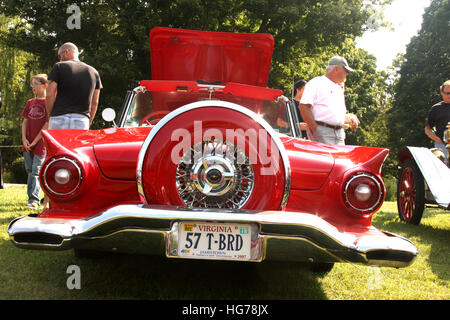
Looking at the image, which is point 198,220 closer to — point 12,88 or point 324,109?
point 324,109

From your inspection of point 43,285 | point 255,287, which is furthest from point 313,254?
point 43,285

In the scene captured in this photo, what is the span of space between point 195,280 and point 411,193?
13.3 feet

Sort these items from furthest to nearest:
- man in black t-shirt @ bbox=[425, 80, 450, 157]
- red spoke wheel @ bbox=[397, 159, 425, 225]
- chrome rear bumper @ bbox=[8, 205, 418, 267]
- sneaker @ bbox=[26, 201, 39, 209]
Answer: man in black t-shirt @ bbox=[425, 80, 450, 157]
sneaker @ bbox=[26, 201, 39, 209]
red spoke wheel @ bbox=[397, 159, 425, 225]
chrome rear bumper @ bbox=[8, 205, 418, 267]

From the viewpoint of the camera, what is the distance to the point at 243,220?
211 centimetres

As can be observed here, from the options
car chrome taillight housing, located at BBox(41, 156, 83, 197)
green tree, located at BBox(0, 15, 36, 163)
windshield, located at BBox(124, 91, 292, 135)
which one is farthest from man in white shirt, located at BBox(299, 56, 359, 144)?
green tree, located at BBox(0, 15, 36, 163)

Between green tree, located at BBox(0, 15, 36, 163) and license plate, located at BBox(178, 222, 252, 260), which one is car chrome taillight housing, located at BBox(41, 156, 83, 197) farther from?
green tree, located at BBox(0, 15, 36, 163)

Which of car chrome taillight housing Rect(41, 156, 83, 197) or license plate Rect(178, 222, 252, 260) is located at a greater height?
car chrome taillight housing Rect(41, 156, 83, 197)

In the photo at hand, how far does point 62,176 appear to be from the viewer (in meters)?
2.43

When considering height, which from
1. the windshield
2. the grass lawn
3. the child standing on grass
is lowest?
the grass lawn

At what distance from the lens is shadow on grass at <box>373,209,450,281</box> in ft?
12.5

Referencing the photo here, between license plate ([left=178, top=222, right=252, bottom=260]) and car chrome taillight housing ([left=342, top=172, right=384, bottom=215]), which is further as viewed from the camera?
car chrome taillight housing ([left=342, top=172, right=384, bottom=215])

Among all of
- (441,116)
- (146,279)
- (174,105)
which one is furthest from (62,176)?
(441,116)

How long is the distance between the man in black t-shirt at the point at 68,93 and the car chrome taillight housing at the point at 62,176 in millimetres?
2407

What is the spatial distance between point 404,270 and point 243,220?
87.6 inches
